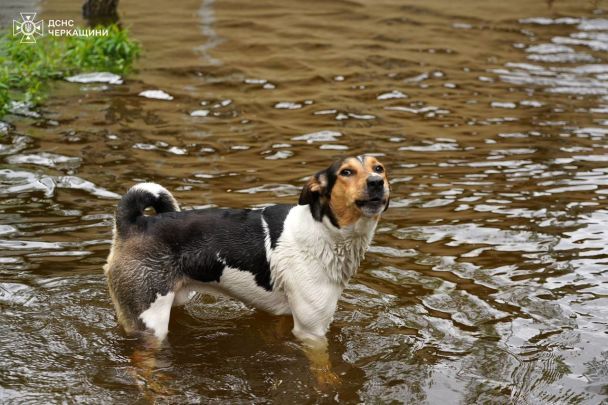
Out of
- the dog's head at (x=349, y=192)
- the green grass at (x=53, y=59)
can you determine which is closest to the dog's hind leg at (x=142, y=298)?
the dog's head at (x=349, y=192)

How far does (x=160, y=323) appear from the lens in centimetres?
544

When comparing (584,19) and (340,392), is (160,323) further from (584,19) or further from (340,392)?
(584,19)

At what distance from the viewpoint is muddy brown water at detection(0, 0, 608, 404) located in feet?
17.8

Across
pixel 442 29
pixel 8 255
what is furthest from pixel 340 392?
pixel 442 29

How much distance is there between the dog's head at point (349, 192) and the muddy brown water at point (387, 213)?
996 millimetres

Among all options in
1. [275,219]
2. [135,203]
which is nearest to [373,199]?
[275,219]

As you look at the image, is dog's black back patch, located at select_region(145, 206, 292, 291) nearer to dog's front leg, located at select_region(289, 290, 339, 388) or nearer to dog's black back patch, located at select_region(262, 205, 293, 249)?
dog's black back patch, located at select_region(262, 205, 293, 249)

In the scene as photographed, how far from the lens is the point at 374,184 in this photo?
5047 millimetres

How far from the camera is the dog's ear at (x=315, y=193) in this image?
5.33 m

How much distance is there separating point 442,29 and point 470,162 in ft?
21.1

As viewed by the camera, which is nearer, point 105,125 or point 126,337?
point 126,337

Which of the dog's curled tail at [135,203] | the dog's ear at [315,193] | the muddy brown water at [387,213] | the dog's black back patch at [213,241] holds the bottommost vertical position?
the muddy brown water at [387,213]

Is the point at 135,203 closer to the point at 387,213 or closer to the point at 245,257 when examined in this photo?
the point at 245,257
